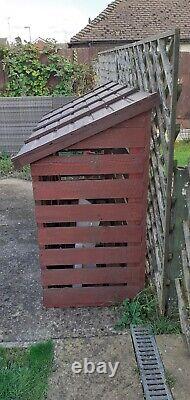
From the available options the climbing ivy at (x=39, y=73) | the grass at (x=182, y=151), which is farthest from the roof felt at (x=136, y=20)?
the climbing ivy at (x=39, y=73)

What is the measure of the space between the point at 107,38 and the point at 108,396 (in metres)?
14.5

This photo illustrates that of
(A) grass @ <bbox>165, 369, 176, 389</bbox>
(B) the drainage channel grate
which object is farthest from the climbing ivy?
(A) grass @ <bbox>165, 369, 176, 389</bbox>

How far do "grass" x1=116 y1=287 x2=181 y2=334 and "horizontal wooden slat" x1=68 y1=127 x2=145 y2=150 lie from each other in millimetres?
1451

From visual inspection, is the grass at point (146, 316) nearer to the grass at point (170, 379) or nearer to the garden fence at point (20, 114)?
the grass at point (170, 379)

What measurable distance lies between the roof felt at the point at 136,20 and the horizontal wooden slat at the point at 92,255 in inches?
518

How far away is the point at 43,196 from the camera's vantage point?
3.77m

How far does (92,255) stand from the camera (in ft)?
13.2

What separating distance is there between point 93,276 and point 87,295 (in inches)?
Result: 8.1

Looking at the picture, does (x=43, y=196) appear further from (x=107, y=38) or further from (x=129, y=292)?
(x=107, y=38)

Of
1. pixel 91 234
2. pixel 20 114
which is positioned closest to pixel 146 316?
pixel 91 234

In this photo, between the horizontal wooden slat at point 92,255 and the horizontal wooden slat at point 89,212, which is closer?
the horizontal wooden slat at point 89,212

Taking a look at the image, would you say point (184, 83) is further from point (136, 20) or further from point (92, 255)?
point (92, 255)

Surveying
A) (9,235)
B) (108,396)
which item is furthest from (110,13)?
Answer: (108,396)

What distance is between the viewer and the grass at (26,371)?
10.2 feet
